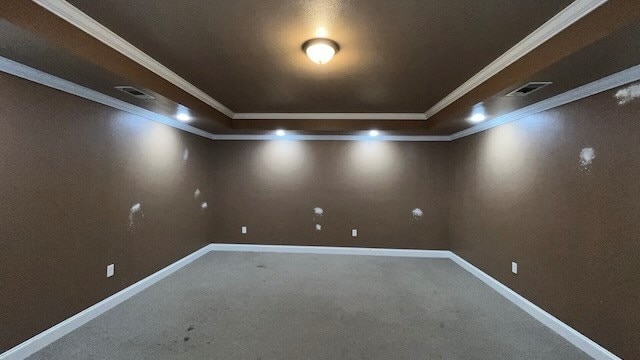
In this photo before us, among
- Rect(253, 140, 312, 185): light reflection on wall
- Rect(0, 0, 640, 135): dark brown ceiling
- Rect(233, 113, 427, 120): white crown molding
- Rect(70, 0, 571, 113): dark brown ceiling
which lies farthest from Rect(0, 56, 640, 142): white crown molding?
Rect(253, 140, 312, 185): light reflection on wall

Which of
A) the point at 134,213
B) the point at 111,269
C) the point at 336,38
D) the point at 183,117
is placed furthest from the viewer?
the point at 183,117

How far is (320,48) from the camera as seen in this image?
7.29ft

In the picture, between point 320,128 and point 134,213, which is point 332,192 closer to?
point 320,128

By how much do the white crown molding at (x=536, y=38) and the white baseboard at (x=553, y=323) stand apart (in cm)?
231

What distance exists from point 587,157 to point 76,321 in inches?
181

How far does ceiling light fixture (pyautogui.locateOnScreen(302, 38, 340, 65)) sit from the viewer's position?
2213 mm

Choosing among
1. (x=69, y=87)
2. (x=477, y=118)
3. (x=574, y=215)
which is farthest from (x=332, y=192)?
(x=69, y=87)

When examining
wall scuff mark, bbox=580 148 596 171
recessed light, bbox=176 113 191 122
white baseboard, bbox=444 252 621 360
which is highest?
recessed light, bbox=176 113 191 122

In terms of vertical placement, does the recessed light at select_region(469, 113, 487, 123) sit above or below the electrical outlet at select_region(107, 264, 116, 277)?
above

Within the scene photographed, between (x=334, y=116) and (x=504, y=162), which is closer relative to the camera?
(x=504, y=162)

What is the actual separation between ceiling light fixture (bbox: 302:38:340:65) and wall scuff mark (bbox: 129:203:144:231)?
2718 mm

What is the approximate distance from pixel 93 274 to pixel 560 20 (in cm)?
426

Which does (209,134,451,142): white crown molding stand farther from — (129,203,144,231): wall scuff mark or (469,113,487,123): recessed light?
(129,203,144,231): wall scuff mark

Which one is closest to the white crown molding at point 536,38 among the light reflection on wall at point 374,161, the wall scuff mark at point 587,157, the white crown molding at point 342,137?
the wall scuff mark at point 587,157
